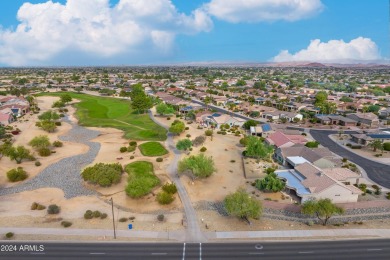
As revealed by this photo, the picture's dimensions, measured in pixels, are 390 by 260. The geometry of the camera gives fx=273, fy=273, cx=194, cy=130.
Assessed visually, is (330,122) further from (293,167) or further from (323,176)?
(323,176)

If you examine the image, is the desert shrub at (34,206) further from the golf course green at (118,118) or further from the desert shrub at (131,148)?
the golf course green at (118,118)

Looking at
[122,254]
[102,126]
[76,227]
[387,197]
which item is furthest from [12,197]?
[387,197]

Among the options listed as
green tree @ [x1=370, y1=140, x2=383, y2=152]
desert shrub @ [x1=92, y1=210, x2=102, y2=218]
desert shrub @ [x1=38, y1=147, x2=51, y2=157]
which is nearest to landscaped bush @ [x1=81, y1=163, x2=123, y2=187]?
desert shrub @ [x1=92, y1=210, x2=102, y2=218]

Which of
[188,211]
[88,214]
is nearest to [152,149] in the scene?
[188,211]

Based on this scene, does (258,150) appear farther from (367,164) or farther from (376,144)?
(376,144)

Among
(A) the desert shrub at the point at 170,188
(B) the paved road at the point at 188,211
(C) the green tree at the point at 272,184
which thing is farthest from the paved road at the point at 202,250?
(A) the desert shrub at the point at 170,188
